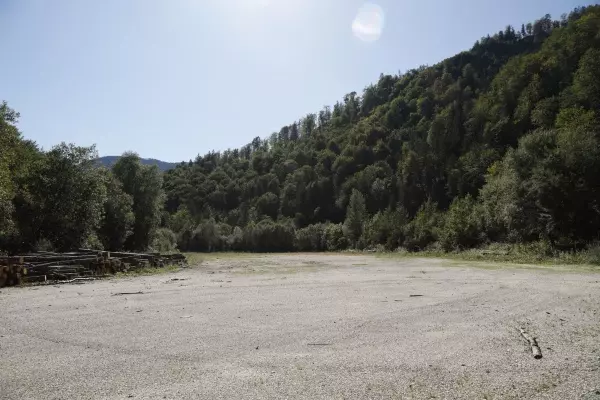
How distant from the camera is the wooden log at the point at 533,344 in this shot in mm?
7770

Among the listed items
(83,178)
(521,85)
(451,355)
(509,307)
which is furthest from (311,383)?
(521,85)

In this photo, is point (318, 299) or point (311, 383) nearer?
point (311, 383)

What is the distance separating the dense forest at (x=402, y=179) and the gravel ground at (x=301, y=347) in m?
20.4

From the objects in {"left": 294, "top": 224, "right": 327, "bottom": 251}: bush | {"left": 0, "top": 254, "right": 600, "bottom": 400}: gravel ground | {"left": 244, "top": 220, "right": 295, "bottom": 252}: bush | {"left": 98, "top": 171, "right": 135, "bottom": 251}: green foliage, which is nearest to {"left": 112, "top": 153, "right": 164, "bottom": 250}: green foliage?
{"left": 98, "top": 171, "right": 135, "bottom": 251}: green foliage

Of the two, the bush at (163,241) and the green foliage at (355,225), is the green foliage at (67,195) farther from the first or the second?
the green foliage at (355,225)

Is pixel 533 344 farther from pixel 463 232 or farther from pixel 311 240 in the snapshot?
pixel 311 240

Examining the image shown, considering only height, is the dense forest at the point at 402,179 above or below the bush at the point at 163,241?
above

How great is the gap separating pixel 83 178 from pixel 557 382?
36790 mm

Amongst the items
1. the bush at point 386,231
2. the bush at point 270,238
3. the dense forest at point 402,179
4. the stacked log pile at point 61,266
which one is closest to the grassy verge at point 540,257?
the dense forest at point 402,179

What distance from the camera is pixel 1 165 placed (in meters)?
26.8

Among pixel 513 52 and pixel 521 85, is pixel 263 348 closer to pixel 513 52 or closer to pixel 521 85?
pixel 521 85

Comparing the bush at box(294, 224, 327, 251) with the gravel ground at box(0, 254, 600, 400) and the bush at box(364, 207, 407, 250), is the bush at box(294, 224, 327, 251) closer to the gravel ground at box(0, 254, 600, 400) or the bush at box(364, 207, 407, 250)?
the bush at box(364, 207, 407, 250)

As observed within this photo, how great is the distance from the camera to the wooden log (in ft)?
25.5

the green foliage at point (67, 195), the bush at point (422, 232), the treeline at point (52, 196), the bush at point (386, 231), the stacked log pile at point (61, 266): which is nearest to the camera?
the stacked log pile at point (61, 266)
